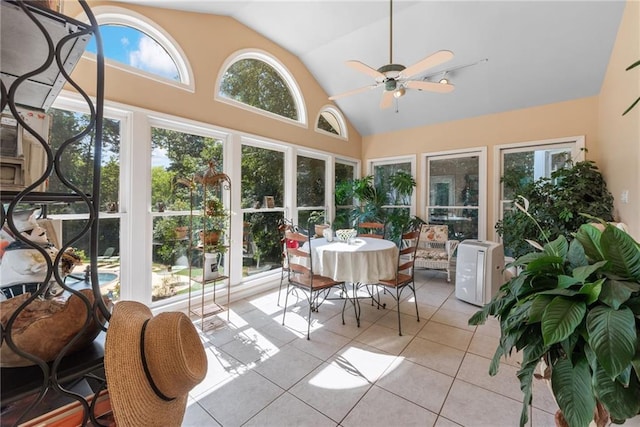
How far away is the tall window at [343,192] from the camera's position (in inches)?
208

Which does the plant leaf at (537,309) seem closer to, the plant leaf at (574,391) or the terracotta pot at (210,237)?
the plant leaf at (574,391)

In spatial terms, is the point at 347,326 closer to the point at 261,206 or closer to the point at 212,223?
the point at 212,223

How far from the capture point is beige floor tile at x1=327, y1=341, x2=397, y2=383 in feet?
6.77

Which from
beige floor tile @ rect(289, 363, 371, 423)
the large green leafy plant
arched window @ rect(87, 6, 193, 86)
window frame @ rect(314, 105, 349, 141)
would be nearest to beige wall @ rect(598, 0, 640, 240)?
the large green leafy plant

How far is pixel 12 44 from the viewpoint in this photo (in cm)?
55

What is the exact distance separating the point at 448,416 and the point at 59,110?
12.2ft

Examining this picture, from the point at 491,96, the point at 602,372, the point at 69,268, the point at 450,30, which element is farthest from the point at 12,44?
the point at 491,96

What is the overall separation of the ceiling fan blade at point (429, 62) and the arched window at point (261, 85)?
216cm

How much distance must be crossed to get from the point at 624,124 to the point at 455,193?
2.44 m

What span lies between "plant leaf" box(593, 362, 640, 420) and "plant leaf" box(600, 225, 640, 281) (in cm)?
35

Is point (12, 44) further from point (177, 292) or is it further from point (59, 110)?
point (177, 292)

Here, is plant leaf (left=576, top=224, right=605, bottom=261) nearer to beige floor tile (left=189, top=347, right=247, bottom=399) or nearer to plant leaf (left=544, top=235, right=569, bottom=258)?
plant leaf (left=544, top=235, right=569, bottom=258)

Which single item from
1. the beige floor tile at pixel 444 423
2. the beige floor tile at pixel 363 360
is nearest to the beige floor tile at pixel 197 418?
the beige floor tile at pixel 363 360

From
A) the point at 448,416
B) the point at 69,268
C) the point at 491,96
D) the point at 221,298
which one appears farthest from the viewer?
the point at 491,96
